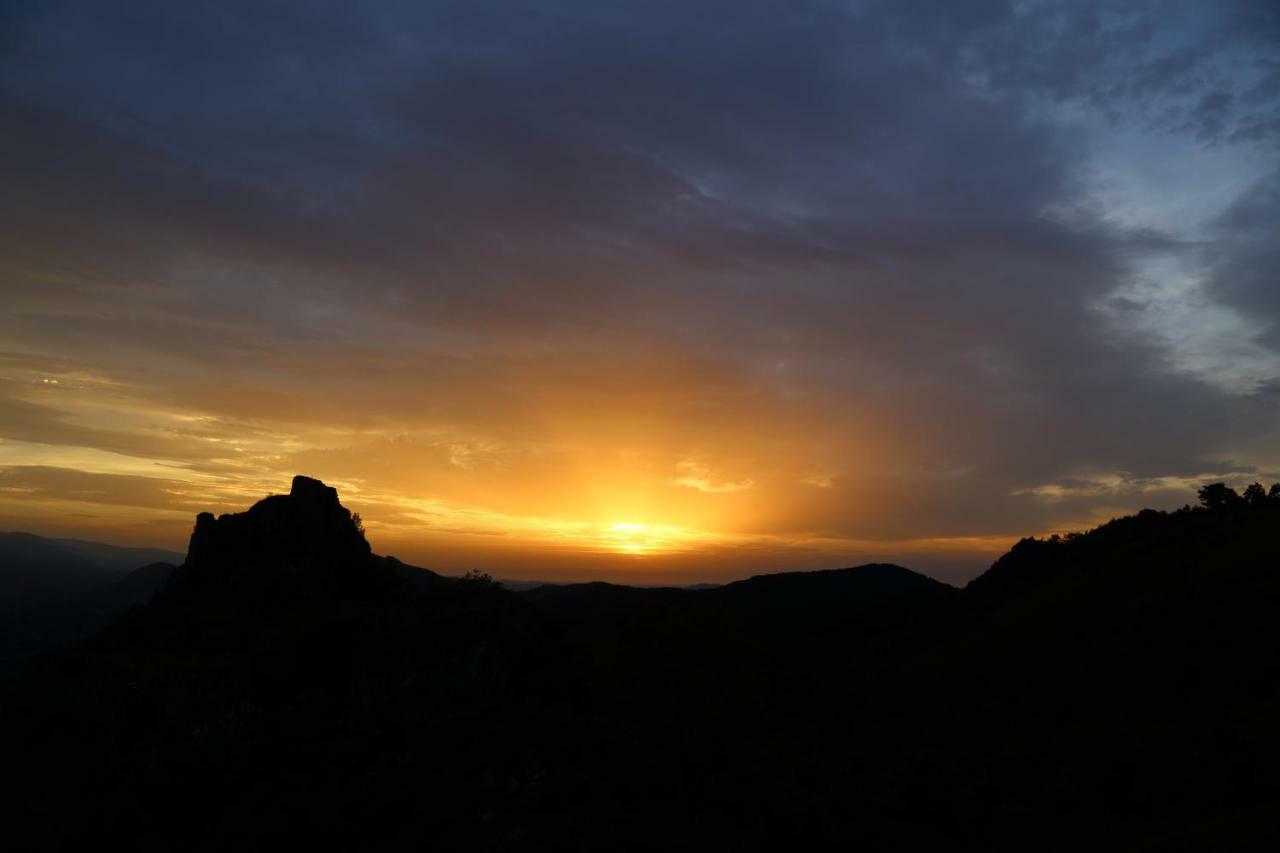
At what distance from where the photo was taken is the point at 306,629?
72.0 metres

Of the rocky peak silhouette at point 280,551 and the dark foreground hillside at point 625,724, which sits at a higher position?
the rocky peak silhouette at point 280,551

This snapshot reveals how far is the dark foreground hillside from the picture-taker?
4338cm

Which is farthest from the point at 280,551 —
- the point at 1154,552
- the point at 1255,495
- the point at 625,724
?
the point at 1255,495

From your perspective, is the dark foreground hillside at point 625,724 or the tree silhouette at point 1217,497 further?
the tree silhouette at point 1217,497

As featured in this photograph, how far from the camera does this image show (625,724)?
5659cm

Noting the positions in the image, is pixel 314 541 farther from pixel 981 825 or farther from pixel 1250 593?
pixel 1250 593

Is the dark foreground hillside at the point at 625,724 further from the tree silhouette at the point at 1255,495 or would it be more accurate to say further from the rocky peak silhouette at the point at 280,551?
the tree silhouette at the point at 1255,495

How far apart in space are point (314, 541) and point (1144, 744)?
85.4 m

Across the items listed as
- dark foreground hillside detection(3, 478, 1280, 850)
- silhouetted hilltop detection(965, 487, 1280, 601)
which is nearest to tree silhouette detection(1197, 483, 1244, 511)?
silhouetted hilltop detection(965, 487, 1280, 601)

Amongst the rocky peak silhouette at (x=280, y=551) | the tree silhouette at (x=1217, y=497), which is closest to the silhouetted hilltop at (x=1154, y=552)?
the tree silhouette at (x=1217, y=497)

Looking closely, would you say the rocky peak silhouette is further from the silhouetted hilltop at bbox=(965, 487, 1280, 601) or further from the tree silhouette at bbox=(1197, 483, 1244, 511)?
the tree silhouette at bbox=(1197, 483, 1244, 511)

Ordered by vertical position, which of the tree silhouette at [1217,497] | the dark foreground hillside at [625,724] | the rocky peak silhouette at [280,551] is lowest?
the dark foreground hillside at [625,724]

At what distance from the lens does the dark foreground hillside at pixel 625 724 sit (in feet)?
142

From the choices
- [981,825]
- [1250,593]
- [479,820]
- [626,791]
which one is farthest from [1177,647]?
[479,820]
